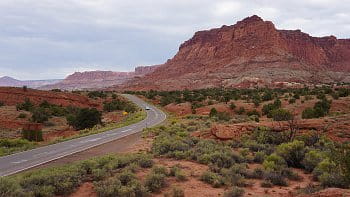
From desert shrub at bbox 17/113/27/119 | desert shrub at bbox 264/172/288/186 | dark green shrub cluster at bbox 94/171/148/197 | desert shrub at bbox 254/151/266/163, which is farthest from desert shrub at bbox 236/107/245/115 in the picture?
dark green shrub cluster at bbox 94/171/148/197

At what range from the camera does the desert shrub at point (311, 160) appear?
14523mm

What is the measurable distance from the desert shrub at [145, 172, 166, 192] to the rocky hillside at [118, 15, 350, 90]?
10011cm

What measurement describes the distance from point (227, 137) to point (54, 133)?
26272mm

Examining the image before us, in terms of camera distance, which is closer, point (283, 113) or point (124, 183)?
point (124, 183)

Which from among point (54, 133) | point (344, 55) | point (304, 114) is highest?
point (344, 55)

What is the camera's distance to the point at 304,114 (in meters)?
30.9

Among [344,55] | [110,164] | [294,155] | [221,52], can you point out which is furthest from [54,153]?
[344,55]

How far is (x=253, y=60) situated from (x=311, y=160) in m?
129

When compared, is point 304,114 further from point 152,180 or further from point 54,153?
point 152,180

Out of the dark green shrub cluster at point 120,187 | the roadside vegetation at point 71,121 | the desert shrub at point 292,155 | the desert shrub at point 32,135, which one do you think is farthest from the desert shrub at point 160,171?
the desert shrub at point 32,135

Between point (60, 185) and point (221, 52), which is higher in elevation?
point (221, 52)

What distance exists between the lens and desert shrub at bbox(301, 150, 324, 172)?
14523 millimetres

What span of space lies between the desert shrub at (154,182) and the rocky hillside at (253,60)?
100 meters

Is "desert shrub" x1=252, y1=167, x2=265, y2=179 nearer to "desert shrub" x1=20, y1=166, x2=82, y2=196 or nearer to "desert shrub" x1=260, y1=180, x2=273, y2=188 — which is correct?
"desert shrub" x1=260, y1=180, x2=273, y2=188
